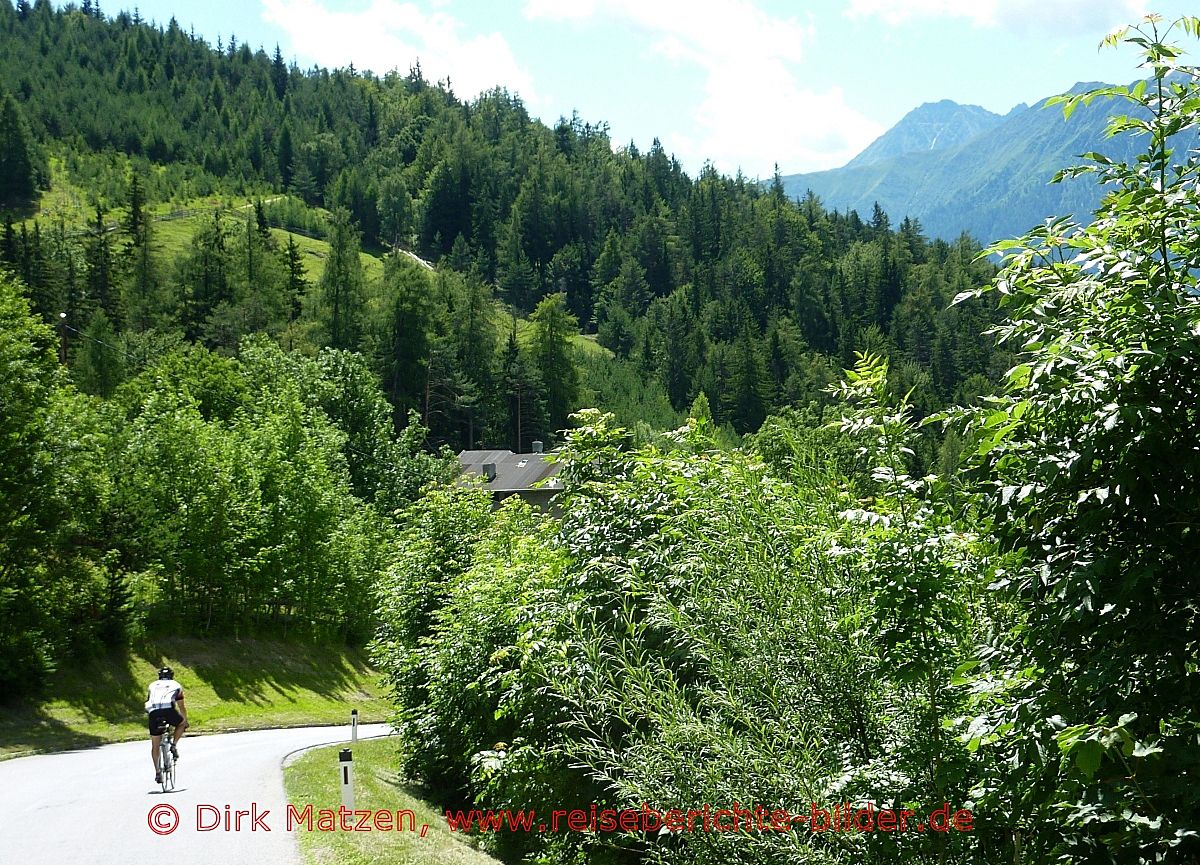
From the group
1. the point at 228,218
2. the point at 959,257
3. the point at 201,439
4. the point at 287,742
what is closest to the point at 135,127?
the point at 228,218

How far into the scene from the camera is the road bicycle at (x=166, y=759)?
52.4ft

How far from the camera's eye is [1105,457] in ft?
14.6

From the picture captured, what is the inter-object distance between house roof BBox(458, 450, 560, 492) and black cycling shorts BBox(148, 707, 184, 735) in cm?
6784

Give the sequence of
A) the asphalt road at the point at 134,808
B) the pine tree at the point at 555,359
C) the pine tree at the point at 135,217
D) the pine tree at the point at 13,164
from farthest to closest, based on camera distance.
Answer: the pine tree at the point at 13,164 → the pine tree at the point at 555,359 → the pine tree at the point at 135,217 → the asphalt road at the point at 134,808

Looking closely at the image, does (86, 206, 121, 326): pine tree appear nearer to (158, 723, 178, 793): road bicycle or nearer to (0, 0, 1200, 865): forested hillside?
(0, 0, 1200, 865): forested hillside

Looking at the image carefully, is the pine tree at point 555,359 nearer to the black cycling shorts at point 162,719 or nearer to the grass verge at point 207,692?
the grass verge at point 207,692

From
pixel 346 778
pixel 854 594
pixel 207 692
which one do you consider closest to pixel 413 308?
pixel 207 692

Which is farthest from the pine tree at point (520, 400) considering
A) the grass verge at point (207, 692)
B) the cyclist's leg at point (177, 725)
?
the cyclist's leg at point (177, 725)

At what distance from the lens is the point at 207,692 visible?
3481cm

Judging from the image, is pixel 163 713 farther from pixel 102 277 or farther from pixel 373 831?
pixel 102 277

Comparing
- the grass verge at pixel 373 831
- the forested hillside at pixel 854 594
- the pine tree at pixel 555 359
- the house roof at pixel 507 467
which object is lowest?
the grass verge at pixel 373 831

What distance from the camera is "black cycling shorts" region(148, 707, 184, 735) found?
15938mm

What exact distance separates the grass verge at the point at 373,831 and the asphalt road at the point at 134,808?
0.29 metres

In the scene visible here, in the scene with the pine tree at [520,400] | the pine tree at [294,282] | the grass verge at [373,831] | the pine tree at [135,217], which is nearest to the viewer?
the grass verge at [373,831]
